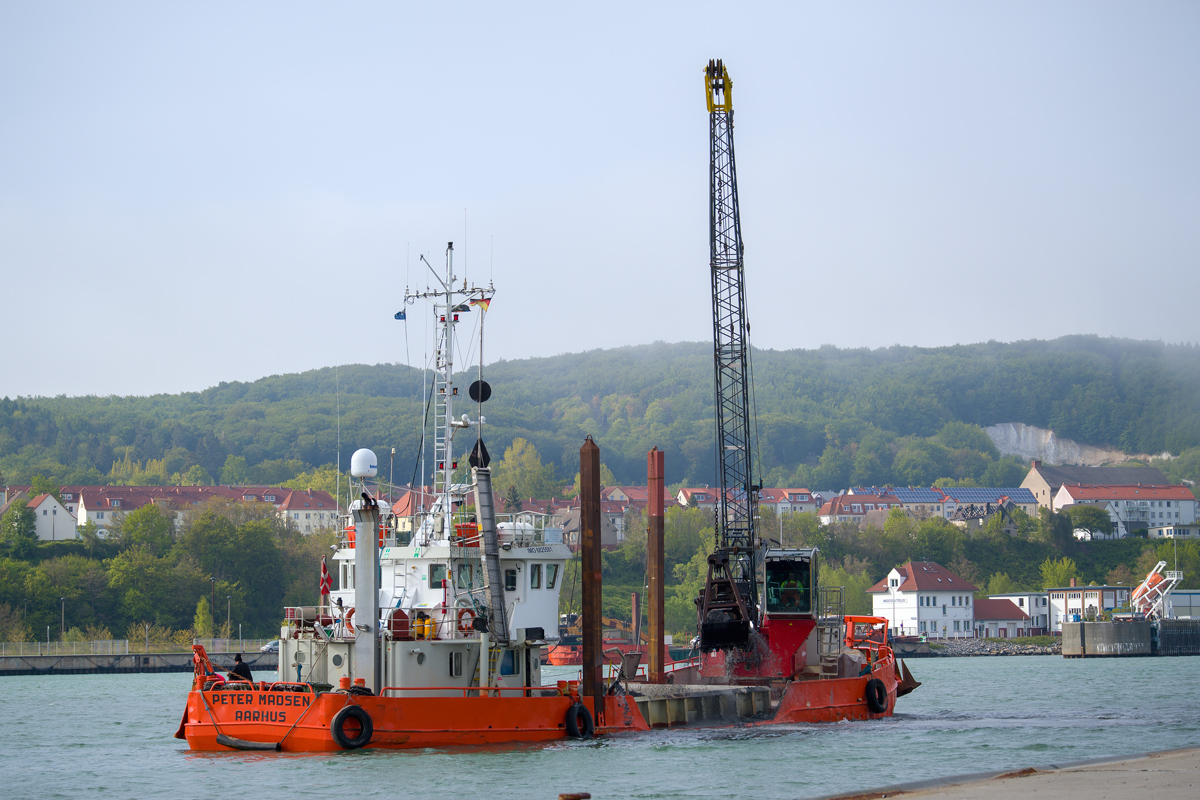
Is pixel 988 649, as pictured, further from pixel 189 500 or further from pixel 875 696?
pixel 189 500

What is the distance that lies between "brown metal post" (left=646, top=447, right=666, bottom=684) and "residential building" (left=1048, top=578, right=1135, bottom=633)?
103 m

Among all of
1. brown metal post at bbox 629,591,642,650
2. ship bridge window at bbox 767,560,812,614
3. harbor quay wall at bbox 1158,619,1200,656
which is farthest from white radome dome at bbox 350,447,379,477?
harbor quay wall at bbox 1158,619,1200,656

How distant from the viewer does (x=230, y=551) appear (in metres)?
113

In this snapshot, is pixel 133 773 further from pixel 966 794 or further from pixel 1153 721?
pixel 1153 721

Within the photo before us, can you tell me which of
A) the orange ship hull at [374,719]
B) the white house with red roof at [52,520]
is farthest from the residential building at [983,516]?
the orange ship hull at [374,719]

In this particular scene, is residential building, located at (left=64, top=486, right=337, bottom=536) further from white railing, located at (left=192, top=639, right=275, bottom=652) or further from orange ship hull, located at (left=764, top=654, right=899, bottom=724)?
orange ship hull, located at (left=764, top=654, right=899, bottom=724)

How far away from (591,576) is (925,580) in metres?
107

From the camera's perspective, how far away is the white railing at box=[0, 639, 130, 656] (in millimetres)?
92000

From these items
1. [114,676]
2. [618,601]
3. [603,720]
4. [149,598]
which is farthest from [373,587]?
[618,601]

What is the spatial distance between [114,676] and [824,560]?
8367 centimetres

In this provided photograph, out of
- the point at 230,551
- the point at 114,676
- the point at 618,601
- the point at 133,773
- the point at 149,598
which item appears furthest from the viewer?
the point at 618,601

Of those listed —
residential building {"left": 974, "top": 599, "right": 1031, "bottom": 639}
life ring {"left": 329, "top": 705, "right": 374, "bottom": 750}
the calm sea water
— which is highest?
life ring {"left": 329, "top": 705, "right": 374, "bottom": 750}

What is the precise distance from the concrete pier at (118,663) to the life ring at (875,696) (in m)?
55.0

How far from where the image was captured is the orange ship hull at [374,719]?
27.5 meters
